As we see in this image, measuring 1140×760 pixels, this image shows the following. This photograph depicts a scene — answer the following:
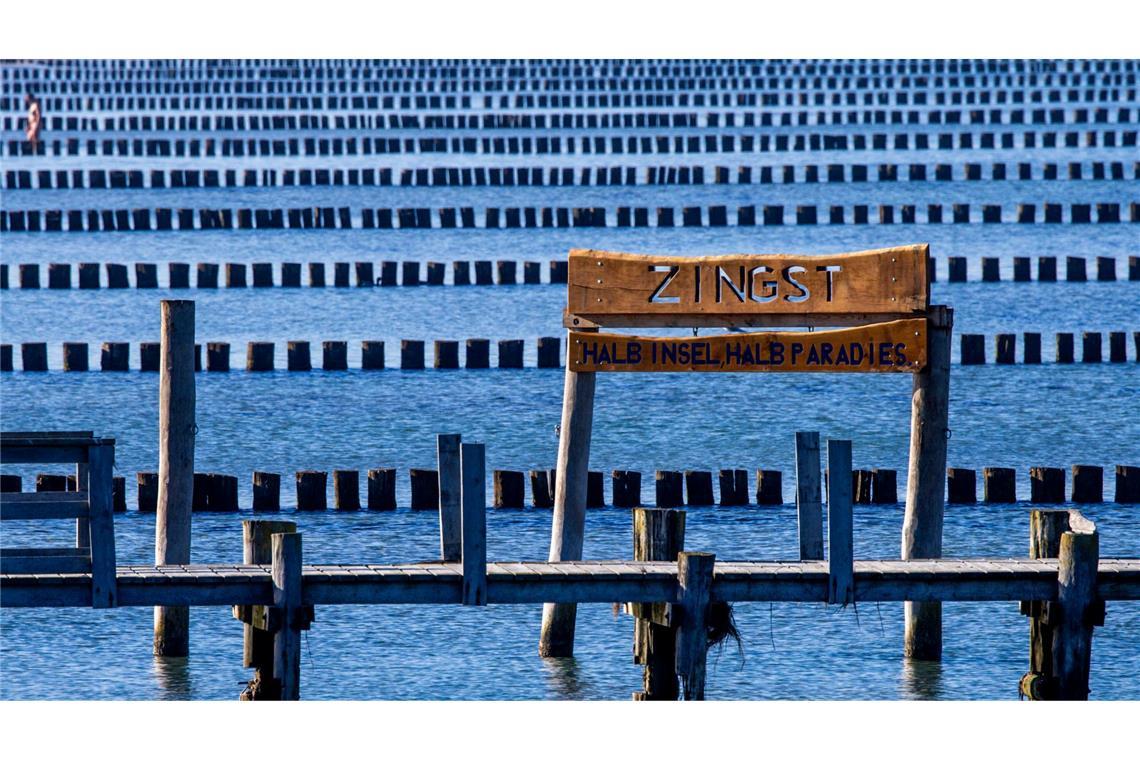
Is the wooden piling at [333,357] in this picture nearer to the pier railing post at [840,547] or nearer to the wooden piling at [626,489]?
the wooden piling at [626,489]

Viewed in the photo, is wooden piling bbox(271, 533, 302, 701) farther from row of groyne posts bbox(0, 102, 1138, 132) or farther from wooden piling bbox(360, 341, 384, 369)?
row of groyne posts bbox(0, 102, 1138, 132)

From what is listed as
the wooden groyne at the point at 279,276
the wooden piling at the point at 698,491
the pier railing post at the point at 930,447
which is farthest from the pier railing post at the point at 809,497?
the wooden groyne at the point at 279,276

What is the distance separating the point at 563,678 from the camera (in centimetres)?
1989

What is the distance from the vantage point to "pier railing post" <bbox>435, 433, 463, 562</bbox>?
19.0m

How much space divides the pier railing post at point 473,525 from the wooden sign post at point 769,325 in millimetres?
2066

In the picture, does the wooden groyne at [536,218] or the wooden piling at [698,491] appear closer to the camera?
the wooden piling at [698,491]

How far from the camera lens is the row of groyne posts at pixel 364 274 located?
152 feet

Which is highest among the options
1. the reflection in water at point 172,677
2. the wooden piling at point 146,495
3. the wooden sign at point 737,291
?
the wooden sign at point 737,291

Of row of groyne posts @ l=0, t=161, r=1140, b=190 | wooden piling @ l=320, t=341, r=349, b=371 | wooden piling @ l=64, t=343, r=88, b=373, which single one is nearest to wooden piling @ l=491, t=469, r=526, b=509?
wooden piling @ l=320, t=341, r=349, b=371

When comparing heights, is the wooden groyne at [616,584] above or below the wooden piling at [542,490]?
above

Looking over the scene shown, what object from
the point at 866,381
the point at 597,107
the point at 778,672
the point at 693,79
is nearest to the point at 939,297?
the point at 866,381

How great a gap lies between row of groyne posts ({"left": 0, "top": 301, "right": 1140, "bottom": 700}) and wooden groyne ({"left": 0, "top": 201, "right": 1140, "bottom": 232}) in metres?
36.6

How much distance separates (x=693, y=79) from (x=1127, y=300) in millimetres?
56997

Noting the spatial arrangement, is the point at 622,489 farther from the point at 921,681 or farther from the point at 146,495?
the point at 921,681
